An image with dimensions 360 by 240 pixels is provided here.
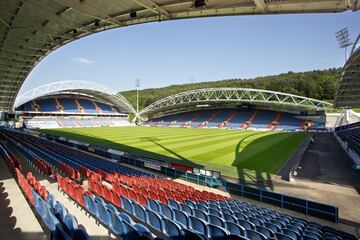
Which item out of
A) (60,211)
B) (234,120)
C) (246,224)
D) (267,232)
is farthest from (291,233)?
(234,120)

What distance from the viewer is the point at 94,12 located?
11953 millimetres

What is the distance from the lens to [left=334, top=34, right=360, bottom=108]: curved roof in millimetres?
22666

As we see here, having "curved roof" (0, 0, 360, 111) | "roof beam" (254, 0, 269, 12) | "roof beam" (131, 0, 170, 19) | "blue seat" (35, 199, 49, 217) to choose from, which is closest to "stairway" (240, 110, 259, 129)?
"curved roof" (0, 0, 360, 111)

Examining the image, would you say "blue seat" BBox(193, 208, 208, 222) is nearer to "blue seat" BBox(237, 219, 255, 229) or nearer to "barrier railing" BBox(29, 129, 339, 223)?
"blue seat" BBox(237, 219, 255, 229)

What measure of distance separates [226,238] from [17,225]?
5542 millimetres

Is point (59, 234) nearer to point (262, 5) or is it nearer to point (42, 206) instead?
point (42, 206)

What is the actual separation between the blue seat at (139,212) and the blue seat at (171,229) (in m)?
0.98

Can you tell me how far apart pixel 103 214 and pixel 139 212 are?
91 cm

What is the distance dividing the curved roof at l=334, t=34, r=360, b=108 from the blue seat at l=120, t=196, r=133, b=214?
73.4ft

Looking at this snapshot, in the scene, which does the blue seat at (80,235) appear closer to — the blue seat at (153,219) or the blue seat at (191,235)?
the blue seat at (191,235)

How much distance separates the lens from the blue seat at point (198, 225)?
192 inches

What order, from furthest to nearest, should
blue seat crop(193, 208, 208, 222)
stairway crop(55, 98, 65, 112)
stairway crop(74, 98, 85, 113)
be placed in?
stairway crop(74, 98, 85, 113)
stairway crop(55, 98, 65, 112)
blue seat crop(193, 208, 208, 222)

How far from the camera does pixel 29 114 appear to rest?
6372 cm

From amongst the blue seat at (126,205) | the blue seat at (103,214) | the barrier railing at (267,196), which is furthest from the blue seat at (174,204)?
the barrier railing at (267,196)
